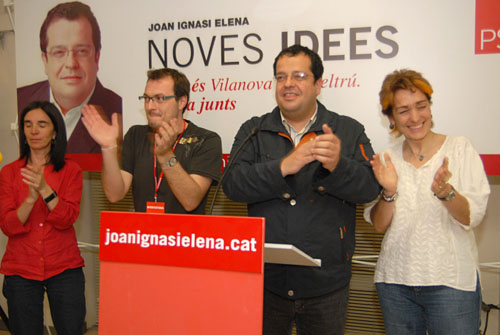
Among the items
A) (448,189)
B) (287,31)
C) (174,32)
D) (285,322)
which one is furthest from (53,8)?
(448,189)

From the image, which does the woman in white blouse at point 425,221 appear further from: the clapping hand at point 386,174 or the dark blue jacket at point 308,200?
the dark blue jacket at point 308,200

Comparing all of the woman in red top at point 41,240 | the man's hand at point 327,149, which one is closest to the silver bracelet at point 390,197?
the man's hand at point 327,149

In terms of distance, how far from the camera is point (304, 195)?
2035mm

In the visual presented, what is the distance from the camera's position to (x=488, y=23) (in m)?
2.58

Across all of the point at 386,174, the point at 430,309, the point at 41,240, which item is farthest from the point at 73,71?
the point at 430,309

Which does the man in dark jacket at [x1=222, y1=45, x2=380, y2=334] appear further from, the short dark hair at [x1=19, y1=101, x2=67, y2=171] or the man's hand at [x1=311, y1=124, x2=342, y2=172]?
the short dark hair at [x1=19, y1=101, x2=67, y2=171]

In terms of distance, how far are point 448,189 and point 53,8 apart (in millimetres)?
3054

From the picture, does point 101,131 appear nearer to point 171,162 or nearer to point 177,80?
point 177,80

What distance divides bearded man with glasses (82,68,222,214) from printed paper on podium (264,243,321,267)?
2.72 ft

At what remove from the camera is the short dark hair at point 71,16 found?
10.6 ft

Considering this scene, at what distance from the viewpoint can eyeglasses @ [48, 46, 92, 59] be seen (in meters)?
3.26

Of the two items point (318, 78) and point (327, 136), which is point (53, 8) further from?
point (327, 136)

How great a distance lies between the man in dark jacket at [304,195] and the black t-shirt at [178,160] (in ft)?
1.02

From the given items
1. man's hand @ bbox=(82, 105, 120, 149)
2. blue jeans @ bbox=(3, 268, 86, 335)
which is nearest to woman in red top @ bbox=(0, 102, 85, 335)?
blue jeans @ bbox=(3, 268, 86, 335)
